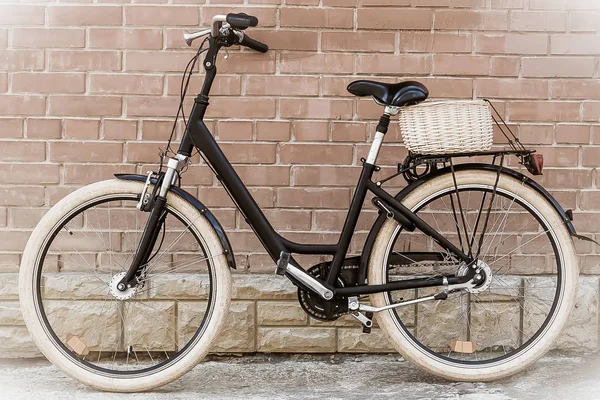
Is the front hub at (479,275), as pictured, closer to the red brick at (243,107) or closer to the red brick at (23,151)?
the red brick at (243,107)

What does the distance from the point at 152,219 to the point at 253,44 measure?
97cm

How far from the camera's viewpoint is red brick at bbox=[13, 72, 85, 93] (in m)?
4.13

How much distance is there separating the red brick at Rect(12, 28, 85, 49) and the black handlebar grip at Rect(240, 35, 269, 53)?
0.93m

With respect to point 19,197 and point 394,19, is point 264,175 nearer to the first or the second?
point 394,19

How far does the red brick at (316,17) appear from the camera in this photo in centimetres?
411

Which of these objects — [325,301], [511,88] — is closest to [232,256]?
[325,301]

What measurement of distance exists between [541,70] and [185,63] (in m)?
1.88

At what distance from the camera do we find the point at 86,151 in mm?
4164

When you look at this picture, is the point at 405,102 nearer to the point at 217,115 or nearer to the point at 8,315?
the point at 217,115

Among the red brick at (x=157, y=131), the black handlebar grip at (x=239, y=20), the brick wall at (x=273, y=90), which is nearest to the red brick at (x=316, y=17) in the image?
the brick wall at (x=273, y=90)

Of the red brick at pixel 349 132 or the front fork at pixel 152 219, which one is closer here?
the front fork at pixel 152 219

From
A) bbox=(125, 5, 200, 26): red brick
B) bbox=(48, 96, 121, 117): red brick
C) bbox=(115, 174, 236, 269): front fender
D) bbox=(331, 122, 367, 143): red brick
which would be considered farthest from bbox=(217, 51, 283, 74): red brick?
bbox=(115, 174, 236, 269): front fender

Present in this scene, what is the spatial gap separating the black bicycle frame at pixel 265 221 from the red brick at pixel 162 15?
1.91ft

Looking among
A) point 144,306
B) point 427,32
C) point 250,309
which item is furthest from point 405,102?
point 144,306
